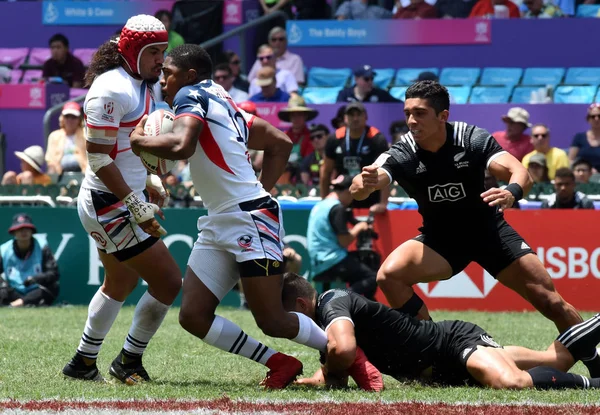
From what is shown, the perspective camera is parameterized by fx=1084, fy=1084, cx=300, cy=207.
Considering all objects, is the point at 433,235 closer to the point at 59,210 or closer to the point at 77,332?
the point at 77,332

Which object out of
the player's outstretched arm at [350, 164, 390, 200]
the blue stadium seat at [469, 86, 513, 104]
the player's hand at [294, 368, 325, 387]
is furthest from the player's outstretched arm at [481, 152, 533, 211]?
the blue stadium seat at [469, 86, 513, 104]

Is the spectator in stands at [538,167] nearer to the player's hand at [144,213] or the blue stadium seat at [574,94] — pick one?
the blue stadium seat at [574,94]


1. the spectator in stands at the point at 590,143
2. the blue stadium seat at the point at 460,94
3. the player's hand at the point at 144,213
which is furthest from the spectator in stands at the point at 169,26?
the player's hand at the point at 144,213

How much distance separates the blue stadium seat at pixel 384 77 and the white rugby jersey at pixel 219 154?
32.4 ft

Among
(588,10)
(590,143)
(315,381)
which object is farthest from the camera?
(588,10)

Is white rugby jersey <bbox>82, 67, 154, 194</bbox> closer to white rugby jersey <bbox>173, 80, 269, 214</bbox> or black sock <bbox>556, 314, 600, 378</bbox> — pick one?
white rugby jersey <bbox>173, 80, 269, 214</bbox>

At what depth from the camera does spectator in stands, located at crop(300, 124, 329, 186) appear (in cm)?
1388

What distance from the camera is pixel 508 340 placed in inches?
367

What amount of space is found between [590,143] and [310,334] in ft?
26.7

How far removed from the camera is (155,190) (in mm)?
6887

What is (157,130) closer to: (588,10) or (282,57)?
(282,57)

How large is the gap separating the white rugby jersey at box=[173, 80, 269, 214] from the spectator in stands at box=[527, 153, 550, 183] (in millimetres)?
7248

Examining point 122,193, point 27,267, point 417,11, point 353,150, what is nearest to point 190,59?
point 122,193

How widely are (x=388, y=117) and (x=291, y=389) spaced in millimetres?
8788
